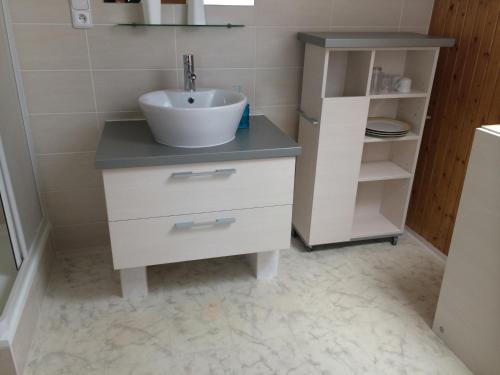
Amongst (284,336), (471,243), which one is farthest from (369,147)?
(284,336)

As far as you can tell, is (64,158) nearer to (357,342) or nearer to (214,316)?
(214,316)

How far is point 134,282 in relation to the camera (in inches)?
78.9

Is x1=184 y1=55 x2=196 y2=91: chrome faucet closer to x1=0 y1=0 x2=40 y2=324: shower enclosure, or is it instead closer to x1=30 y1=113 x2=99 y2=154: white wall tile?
x1=30 y1=113 x2=99 y2=154: white wall tile

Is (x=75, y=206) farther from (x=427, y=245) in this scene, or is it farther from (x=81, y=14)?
(x=427, y=245)

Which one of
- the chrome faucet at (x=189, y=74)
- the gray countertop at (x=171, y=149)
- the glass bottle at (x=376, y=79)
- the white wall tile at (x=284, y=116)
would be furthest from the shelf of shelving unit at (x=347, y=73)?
the chrome faucet at (x=189, y=74)

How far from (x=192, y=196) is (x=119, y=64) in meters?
→ 0.78

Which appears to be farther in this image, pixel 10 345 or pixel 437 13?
A: pixel 437 13

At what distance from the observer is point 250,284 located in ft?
7.00

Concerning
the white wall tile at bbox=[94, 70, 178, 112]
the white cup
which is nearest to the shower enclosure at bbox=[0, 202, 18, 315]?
the white wall tile at bbox=[94, 70, 178, 112]

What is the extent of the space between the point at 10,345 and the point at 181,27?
1.51m

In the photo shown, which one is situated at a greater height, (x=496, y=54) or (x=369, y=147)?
(x=496, y=54)

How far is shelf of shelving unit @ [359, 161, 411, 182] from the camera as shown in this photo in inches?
91.0

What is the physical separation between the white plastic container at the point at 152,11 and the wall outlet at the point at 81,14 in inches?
9.6

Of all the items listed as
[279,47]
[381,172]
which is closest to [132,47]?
[279,47]
